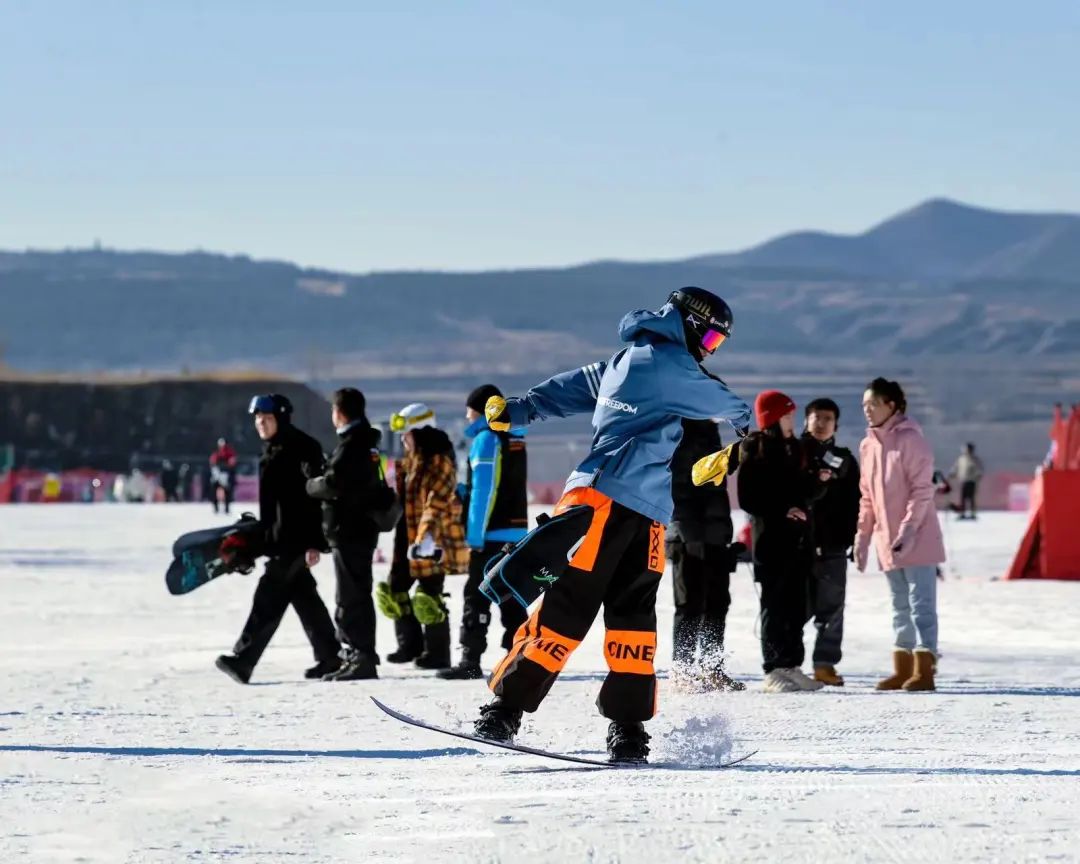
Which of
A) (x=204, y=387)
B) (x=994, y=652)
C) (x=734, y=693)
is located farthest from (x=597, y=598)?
(x=204, y=387)

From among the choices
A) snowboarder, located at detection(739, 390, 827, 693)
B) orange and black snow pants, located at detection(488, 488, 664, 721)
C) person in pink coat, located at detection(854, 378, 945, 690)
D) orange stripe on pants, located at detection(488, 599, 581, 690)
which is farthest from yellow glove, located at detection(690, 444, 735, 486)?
person in pink coat, located at detection(854, 378, 945, 690)

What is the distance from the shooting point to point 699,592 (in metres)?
9.69

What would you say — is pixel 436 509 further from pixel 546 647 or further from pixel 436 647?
pixel 546 647

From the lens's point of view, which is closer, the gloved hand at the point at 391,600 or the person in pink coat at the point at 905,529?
the person in pink coat at the point at 905,529

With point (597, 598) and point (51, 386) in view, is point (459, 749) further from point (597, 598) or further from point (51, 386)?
point (51, 386)

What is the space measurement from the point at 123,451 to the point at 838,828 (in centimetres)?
10999

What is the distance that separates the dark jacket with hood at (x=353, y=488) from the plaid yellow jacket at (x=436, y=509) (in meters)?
0.28

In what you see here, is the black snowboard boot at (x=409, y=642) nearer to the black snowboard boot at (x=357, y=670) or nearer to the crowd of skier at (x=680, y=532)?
the crowd of skier at (x=680, y=532)

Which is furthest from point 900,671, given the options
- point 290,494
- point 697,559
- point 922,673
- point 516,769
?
point 516,769

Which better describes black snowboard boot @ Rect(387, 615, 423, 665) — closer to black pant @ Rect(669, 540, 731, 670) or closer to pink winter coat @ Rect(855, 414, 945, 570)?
black pant @ Rect(669, 540, 731, 670)

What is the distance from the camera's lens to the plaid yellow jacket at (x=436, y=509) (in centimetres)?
1058

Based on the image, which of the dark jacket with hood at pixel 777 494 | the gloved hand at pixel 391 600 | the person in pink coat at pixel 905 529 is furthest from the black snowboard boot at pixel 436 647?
the person in pink coat at pixel 905 529

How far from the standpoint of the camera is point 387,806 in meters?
6.05

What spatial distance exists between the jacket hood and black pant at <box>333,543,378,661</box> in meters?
3.76
